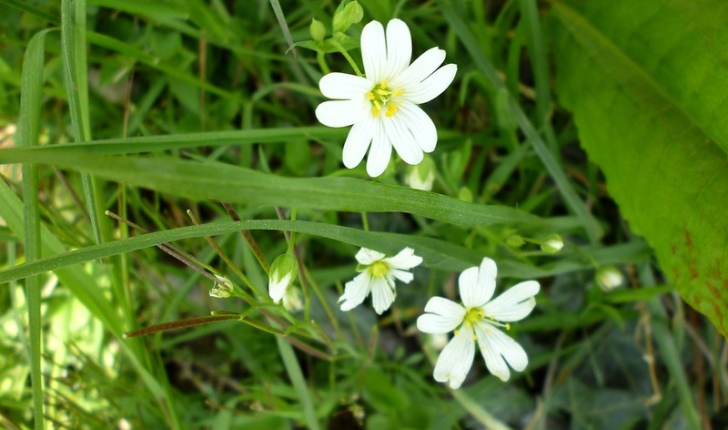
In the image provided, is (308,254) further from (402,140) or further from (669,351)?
(669,351)

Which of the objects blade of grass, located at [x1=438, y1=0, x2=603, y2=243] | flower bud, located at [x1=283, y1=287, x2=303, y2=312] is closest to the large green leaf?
blade of grass, located at [x1=438, y1=0, x2=603, y2=243]

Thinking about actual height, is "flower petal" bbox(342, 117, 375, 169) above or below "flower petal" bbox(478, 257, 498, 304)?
above

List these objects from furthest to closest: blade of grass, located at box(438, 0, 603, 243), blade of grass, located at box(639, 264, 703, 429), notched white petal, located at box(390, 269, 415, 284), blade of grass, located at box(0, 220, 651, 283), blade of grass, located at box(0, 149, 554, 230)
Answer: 1. blade of grass, located at box(639, 264, 703, 429)
2. blade of grass, located at box(438, 0, 603, 243)
3. notched white petal, located at box(390, 269, 415, 284)
4. blade of grass, located at box(0, 220, 651, 283)
5. blade of grass, located at box(0, 149, 554, 230)

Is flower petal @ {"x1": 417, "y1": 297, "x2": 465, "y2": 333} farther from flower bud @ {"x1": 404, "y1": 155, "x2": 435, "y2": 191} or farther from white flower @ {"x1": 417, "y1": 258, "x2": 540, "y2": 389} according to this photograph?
flower bud @ {"x1": 404, "y1": 155, "x2": 435, "y2": 191}

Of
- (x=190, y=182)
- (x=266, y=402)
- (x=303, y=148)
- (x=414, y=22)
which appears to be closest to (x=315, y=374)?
(x=266, y=402)

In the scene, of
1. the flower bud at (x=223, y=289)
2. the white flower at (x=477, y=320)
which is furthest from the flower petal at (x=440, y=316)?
the flower bud at (x=223, y=289)

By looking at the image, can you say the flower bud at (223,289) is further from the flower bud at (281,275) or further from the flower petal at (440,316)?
the flower petal at (440,316)
